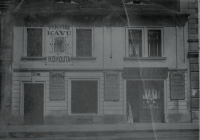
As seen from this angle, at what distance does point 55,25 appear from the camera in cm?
563

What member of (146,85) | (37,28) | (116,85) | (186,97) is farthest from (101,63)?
(186,97)

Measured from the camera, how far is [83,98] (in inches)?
225

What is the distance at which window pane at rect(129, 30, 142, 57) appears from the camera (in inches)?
230

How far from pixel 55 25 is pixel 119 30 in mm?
1405

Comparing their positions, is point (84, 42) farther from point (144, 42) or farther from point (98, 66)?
point (144, 42)

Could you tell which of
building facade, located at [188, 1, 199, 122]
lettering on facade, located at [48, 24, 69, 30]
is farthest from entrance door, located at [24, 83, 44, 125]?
building facade, located at [188, 1, 199, 122]

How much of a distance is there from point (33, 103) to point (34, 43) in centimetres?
133

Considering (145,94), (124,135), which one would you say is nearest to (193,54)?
(145,94)

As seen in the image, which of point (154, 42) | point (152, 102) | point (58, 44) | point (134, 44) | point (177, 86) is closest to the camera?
point (177, 86)

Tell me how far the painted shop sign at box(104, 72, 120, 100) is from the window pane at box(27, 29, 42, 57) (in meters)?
1.58

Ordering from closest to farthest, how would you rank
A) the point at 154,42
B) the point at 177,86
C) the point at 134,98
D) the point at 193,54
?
the point at 193,54, the point at 177,86, the point at 134,98, the point at 154,42

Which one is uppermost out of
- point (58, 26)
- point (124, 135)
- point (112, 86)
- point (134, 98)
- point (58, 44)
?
point (58, 26)

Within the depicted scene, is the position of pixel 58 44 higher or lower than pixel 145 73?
higher

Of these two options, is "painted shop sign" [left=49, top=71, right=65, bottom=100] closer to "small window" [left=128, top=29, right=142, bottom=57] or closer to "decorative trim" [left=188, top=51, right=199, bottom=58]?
"small window" [left=128, top=29, right=142, bottom=57]
